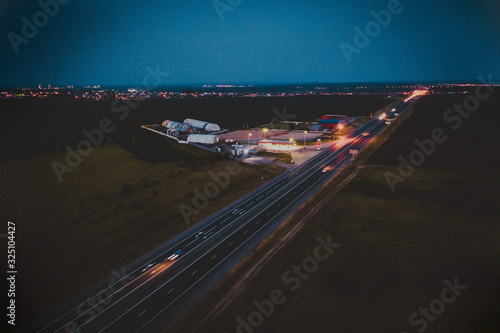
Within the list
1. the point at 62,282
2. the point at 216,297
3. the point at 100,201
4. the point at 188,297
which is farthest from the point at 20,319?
the point at 100,201

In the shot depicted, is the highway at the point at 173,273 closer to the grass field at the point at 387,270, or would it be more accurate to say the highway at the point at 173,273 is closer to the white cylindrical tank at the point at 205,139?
the grass field at the point at 387,270

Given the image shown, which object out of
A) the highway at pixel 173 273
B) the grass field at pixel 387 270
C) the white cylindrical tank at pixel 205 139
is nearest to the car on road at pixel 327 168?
the highway at pixel 173 273

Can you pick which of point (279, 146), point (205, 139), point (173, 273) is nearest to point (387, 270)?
point (173, 273)

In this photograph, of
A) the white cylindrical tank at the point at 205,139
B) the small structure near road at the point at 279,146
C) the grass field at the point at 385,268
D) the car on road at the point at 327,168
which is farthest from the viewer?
the white cylindrical tank at the point at 205,139

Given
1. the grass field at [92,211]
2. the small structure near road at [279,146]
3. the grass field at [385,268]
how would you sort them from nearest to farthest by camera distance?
the grass field at [385,268] → the grass field at [92,211] → the small structure near road at [279,146]

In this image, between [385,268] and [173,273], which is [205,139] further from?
[385,268]

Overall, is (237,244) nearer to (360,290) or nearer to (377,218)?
(360,290)

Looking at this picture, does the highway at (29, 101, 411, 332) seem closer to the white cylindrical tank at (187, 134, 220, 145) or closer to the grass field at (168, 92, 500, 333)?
the grass field at (168, 92, 500, 333)
